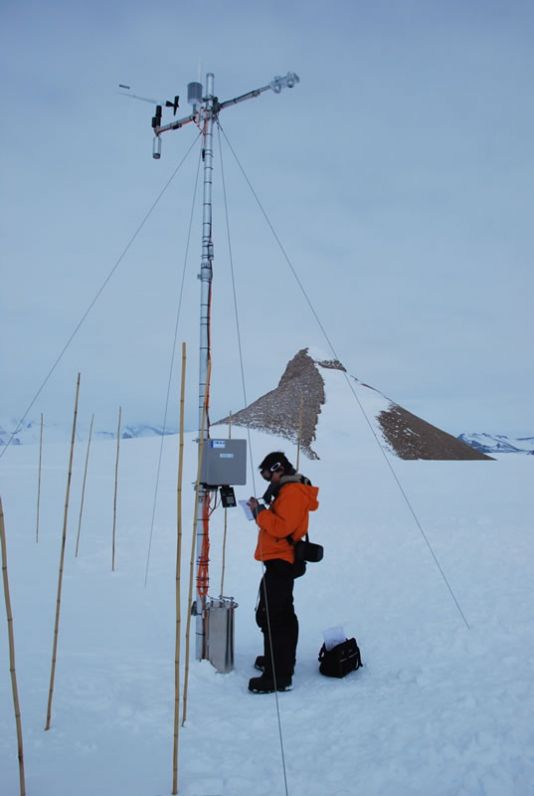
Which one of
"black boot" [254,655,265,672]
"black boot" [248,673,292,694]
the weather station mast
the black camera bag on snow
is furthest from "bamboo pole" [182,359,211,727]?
the black camera bag on snow

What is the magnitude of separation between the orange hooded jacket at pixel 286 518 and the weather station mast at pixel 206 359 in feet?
1.52

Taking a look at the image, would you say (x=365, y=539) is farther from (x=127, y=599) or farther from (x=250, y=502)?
(x=250, y=502)

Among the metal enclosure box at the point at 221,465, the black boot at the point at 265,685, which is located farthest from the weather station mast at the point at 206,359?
the black boot at the point at 265,685

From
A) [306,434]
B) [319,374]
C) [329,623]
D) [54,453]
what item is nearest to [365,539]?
[329,623]

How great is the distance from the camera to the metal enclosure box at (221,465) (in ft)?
12.6

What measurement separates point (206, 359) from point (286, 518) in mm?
1246

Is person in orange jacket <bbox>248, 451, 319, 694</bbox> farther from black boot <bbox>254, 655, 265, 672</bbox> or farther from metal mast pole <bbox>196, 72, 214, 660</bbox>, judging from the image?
metal mast pole <bbox>196, 72, 214, 660</bbox>

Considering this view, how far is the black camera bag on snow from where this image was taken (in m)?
3.62

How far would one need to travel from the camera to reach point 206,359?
400 centimetres

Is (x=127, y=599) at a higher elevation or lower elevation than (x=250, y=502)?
lower

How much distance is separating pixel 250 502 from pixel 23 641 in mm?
2053

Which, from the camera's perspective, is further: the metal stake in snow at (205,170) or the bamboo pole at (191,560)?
the metal stake in snow at (205,170)

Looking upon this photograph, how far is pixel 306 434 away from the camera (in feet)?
91.1

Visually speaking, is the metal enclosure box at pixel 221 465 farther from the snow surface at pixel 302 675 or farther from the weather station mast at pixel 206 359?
the snow surface at pixel 302 675
